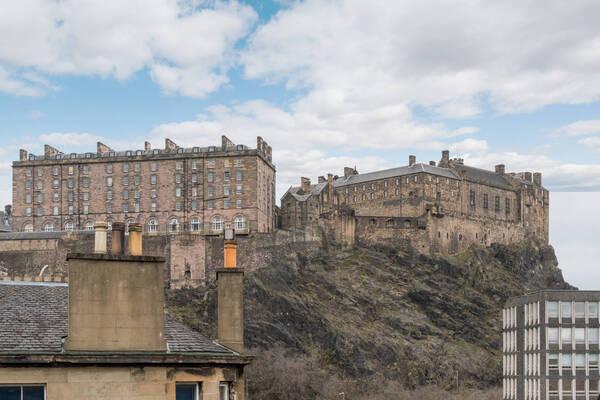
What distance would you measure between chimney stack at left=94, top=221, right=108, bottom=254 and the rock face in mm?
75039

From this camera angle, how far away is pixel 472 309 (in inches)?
4434

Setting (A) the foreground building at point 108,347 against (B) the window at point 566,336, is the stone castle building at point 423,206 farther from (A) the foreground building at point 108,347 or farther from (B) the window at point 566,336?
(A) the foreground building at point 108,347

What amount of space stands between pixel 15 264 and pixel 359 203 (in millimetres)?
42375

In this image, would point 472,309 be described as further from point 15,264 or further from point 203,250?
point 15,264

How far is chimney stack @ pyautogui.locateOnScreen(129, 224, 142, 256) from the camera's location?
16281 millimetres

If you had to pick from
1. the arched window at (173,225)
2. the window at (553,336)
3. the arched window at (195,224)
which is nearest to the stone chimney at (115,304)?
the window at (553,336)

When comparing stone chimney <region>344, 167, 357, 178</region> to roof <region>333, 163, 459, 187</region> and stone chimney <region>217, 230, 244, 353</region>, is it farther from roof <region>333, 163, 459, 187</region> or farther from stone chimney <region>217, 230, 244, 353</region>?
stone chimney <region>217, 230, 244, 353</region>

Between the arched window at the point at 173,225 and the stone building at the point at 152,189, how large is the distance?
104mm

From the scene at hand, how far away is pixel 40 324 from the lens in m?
15.9

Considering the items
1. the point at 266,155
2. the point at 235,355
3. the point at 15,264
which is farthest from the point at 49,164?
the point at 235,355

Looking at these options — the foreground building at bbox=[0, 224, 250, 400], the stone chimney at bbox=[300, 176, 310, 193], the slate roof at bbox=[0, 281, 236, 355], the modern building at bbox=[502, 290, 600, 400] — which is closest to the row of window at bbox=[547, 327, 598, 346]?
the modern building at bbox=[502, 290, 600, 400]

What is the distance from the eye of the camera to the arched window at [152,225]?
108625mm

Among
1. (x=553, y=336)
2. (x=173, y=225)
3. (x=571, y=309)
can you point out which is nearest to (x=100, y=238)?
(x=553, y=336)

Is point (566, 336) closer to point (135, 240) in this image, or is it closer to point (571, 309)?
point (571, 309)
